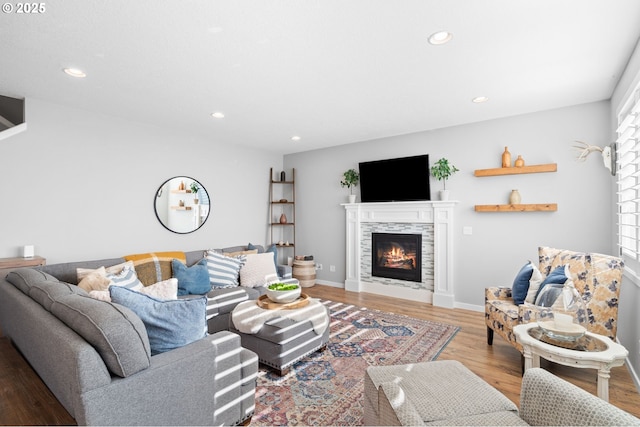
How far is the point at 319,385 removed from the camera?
88.7 inches

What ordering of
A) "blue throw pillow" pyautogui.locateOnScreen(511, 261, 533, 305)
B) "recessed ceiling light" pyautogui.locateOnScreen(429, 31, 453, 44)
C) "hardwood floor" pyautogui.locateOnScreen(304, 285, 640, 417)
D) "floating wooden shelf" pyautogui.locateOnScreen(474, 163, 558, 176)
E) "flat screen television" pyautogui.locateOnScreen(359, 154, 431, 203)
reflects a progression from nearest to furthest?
"recessed ceiling light" pyautogui.locateOnScreen(429, 31, 453, 44), "hardwood floor" pyautogui.locateOnScreen(304, 285, 640, 417), "blue throw pillow" pyautogui.locateOnScreen(511, 261, 533, 305), "floating wooden shelf" pyautogui.locateOnScreen(474, 163, 558, 176), "flat screen television" pyautogui.locateOnScreen(359, 154, 431, 203)

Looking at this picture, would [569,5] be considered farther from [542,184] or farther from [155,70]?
[155,70]

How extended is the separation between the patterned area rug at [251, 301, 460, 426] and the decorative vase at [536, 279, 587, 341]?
3.25ft

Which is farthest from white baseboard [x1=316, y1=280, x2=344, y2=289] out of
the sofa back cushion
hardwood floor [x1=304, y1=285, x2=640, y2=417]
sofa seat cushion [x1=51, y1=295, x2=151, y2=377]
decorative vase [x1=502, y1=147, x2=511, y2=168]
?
sofa seat cushion [x1=51, y1=295, x2=151, y2=377]

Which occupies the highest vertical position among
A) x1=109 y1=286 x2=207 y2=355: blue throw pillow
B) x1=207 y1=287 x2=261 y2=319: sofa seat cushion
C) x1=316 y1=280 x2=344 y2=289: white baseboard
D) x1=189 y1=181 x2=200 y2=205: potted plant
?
x1=189 y1=181 x2=200 y2=205: potted plant

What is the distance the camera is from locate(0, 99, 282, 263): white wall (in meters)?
3.14

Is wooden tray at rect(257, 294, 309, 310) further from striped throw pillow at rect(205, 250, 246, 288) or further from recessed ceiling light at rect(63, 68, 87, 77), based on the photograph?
recessed ceiling light at rect(63, 68, 87, 77)

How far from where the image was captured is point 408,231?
4684 mm

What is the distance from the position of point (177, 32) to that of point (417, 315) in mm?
3835

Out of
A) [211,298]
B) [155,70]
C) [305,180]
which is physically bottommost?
[211,298]

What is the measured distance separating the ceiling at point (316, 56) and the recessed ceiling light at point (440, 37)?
0.06 metres

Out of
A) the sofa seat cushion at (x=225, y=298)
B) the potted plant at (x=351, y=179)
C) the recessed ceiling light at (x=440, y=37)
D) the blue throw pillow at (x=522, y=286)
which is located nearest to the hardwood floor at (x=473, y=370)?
the blue throw pillow at (x=522, y=286)

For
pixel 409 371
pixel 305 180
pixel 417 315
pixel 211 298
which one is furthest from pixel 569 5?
pixel 305 180

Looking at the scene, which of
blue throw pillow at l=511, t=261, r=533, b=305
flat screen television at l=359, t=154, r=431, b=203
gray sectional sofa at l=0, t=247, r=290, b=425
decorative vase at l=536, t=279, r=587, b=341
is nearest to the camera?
gray sectional sofa at l=0, t=247, r=290, b=425
